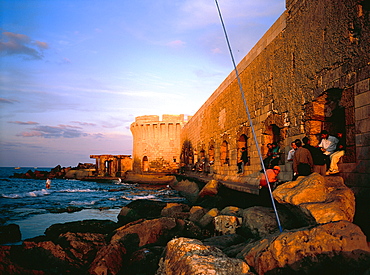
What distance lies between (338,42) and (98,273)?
227 inches

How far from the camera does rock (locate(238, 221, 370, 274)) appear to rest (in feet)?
8.77

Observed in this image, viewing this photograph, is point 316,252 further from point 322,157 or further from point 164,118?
point 164,118

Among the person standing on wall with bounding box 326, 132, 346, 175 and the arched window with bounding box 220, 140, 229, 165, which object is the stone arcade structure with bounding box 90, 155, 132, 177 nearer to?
the arched window with bounding box 220, 140, 229, 165

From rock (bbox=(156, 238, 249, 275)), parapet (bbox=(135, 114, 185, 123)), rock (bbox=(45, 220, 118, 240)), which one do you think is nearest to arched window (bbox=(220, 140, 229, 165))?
rock (bbox=(45, 220, 118, 240))

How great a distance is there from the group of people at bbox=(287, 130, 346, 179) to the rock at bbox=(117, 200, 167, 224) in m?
4.97

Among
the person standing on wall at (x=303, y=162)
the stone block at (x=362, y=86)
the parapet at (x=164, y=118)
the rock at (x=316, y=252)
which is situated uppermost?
the parapet at (x=164, y=118)

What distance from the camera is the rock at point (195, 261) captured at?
2.86 m

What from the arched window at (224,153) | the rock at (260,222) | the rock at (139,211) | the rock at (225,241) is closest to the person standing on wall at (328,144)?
the rock at (260,222)

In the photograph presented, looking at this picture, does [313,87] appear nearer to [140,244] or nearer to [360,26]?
[360,26]

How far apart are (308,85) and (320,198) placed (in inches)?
133

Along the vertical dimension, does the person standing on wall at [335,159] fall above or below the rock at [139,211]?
above

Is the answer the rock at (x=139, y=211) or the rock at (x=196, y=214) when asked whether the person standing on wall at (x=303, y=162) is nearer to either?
the rock at (x=196, y=214)

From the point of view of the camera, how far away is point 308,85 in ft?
21.6

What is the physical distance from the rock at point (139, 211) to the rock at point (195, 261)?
559 cm
